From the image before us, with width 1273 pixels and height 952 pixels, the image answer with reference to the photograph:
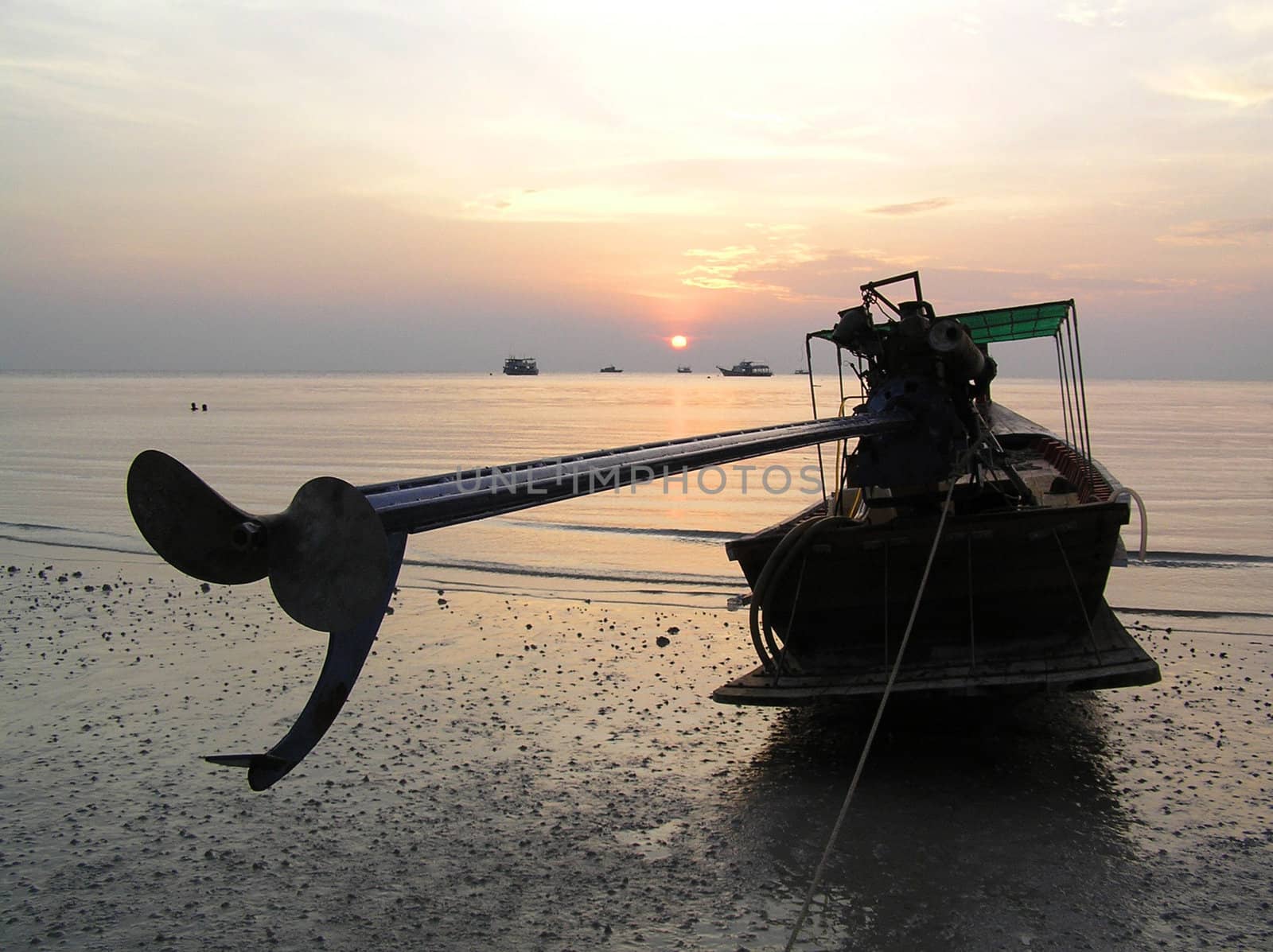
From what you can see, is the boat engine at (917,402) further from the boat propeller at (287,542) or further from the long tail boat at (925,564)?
the boat propeller at (287,542)

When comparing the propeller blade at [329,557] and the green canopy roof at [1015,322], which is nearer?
the propeller blade at [329,557]

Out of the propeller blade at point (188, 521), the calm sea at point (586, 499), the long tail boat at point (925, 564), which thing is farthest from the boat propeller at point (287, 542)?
the calm sea at point (586, 499)

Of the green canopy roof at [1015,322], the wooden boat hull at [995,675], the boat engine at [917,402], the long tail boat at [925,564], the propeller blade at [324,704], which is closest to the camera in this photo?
the propeller blade at [324,704]

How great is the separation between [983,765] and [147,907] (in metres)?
5.71

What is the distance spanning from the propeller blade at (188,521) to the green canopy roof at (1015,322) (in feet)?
36.6

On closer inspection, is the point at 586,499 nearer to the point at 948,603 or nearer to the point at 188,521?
the point at 948,603

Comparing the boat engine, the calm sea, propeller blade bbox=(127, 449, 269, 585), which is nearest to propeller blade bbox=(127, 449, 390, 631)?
propeller blade bbox=(127, 449, 269, 585)

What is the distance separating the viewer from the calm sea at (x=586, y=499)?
14805 mm

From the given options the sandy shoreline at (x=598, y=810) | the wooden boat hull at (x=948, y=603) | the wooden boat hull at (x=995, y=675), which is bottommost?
the sandy shoreline at (x=598, y=810)

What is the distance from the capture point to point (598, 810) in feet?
22.3

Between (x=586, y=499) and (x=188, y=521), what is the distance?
21245 millimetres

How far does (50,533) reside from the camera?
18484 mm

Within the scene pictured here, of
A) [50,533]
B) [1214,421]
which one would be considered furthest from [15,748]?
[1214,421]

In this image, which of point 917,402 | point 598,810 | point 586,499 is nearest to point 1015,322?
point 917,402
